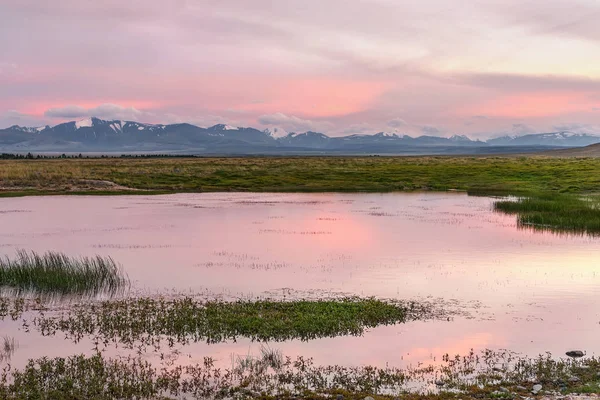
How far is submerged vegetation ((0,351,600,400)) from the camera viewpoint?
14.2m

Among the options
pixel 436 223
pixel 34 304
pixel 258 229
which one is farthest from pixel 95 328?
pixel 436 223

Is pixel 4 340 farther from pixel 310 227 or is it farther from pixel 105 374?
pixel 310 227

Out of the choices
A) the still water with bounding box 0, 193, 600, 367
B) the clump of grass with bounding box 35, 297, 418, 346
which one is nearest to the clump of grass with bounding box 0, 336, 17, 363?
the still water with bounding box 0, 193, 600, 367

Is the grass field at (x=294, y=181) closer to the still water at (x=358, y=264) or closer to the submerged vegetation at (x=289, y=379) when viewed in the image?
the still water at (x=358, y=264)

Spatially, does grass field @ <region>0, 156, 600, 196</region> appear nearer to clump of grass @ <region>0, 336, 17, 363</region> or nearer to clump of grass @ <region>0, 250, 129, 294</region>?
clump of grass @ <region>0, 250, 129, 294</region>

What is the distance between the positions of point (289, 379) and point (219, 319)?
5727mm

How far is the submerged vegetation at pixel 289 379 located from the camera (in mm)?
14203

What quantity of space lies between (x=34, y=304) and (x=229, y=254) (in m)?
13.3

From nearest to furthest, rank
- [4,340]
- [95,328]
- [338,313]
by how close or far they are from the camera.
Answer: [4,340] < [95,328] < [338,313]

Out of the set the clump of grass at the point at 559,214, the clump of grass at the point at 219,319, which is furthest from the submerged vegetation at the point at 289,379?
the clump of grass at the point at 559,214

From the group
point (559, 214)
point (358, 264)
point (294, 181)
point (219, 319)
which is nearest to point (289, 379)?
point (219, 319)

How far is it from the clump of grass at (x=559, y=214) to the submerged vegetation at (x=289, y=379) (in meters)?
30.4

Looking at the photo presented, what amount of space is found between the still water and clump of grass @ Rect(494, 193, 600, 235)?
6.22 ft

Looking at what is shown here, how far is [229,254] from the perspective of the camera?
34.8 metres
